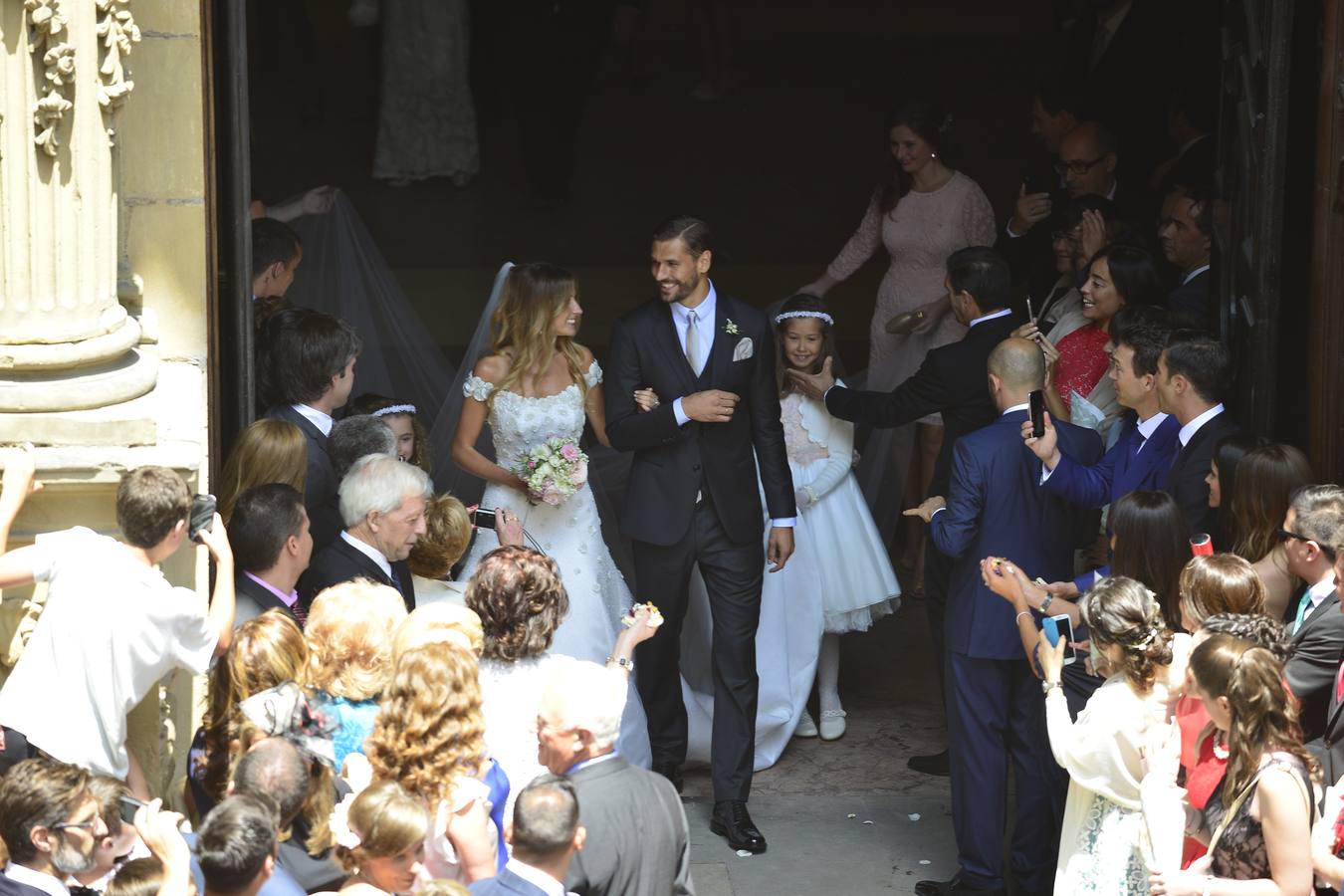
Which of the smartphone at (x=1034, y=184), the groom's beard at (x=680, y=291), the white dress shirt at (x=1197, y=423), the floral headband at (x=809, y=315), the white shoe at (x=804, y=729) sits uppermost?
the smartphone at (x=1034, y=184)

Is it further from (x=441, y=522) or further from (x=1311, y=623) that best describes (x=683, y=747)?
(x=1311, y=623)

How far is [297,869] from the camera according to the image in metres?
4.23

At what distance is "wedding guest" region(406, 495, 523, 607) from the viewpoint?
19.4ft

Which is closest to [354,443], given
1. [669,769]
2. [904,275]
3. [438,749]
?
[669,769]

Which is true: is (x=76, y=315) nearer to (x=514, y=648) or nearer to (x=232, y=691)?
(x=232, y=691)

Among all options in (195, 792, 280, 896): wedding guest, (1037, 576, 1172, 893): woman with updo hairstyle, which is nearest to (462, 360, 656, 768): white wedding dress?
(1037, 576, 1172, 893): woman with updo hairstyle

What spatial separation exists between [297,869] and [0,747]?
0.90 meters

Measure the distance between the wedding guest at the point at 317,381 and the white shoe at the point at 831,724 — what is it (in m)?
2.53

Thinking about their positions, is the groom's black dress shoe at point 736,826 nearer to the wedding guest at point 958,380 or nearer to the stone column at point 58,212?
the wedding guest at point 958,380

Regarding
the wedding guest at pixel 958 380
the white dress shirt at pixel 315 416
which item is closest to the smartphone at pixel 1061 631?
the wedding guest at pixel 958 380

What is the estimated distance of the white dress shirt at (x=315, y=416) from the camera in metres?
6.13

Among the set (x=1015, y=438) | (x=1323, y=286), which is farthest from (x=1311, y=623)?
(x=1323, y=286)

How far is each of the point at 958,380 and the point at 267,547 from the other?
2.97 m

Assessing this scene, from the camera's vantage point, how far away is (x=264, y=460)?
5.57 meters
